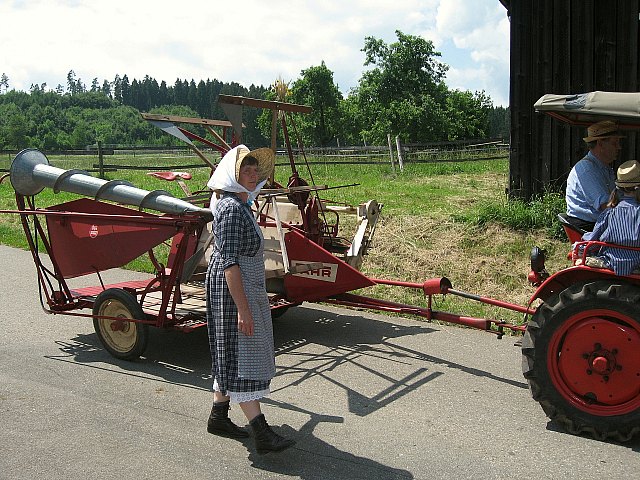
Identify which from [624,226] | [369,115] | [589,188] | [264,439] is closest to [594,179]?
[589,188]

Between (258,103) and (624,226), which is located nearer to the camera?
(624,226)

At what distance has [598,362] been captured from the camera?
4.27 meters

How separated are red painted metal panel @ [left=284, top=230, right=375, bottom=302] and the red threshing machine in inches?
0.4

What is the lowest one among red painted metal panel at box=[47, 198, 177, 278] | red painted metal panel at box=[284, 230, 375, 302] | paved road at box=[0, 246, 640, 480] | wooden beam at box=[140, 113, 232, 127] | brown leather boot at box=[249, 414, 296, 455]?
paved road at box=[0, 246, 640, 480]

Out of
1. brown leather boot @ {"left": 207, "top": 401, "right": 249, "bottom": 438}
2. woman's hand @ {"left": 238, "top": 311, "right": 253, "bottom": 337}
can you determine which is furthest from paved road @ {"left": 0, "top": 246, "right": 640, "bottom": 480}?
woman's hand @ {"left": 238, "top": 311, "right": 253, "bottom": 337}

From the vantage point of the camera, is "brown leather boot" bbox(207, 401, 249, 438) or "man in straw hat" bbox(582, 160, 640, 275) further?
"brown leather boot" bbox(207, 401, 249, 438)

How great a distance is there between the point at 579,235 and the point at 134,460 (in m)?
3.32

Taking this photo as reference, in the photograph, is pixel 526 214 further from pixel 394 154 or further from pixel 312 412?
pixel 394 154

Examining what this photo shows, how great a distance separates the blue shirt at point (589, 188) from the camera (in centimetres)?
466

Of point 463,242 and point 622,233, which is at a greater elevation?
point 622,233

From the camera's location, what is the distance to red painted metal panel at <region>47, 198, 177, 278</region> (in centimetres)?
598

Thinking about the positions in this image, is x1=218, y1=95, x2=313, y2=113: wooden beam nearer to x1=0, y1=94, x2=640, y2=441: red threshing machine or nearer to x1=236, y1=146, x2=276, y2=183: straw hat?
x1=0, y1=94, x2=640, y2=441: red threshing machine

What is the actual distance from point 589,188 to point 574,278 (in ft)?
2.11

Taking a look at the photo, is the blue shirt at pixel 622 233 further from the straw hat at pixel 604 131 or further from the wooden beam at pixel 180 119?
the wooden beam at pixel 180 119
